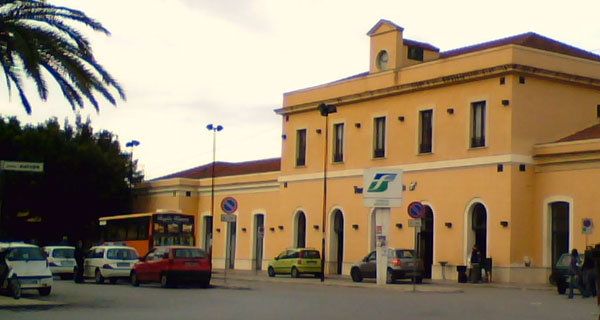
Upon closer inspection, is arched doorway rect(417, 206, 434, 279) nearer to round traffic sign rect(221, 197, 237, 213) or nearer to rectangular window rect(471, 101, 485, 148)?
rectangular window rect(471, 101, 485, 148)

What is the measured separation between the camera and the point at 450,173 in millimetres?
45312

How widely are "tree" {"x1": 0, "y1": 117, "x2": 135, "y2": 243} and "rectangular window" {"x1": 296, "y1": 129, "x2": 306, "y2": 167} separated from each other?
15951 millimetres

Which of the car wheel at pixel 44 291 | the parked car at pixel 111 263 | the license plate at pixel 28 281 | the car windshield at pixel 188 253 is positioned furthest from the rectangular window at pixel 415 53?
the license plate at pixel 28 281

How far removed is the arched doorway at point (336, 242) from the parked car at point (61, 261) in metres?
15.7

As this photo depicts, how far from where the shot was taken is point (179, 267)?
34125 mm

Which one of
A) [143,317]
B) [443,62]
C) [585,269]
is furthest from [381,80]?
[143,317]

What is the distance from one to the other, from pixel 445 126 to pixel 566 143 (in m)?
6.31

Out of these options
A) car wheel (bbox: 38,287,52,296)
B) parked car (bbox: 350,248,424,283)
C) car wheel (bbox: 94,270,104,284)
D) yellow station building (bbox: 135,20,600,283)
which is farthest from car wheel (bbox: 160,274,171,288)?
yellow station building (bbox: 135,20,600,283)

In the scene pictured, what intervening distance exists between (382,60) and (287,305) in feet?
90.1

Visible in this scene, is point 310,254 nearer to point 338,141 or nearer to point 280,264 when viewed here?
point 280,264

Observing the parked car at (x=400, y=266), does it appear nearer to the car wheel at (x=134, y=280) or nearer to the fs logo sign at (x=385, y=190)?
the fs logo sign at (x=385, y=190)

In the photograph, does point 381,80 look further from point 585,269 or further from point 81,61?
point 81,61

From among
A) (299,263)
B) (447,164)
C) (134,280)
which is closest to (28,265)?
(134,280)

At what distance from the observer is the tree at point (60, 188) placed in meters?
61.8
